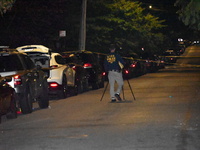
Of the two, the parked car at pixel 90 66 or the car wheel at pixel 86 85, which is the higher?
the parked car at pixel 90 66

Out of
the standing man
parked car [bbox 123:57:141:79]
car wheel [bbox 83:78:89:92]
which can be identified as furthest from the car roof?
parked car [bbox 123:57:141:79]

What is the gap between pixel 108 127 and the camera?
11883 millimetres

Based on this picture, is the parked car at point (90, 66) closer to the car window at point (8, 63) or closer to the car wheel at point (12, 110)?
the car window at point (8, 63)

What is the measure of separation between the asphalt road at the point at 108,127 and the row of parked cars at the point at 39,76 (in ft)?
→ 1.64

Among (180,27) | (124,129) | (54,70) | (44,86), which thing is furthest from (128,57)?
(180,27)

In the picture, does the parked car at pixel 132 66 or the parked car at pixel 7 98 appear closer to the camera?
the parked car at pixel 7 98

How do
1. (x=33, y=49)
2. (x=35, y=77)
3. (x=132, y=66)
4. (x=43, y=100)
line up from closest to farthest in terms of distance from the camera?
(x=35, y=77)
(x=43, y=100)
(x=33, y=49)
(x=132, y=66)

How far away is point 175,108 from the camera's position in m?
15.5

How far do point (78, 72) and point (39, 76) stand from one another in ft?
19.8

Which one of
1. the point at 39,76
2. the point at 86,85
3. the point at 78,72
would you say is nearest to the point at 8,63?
the point at 39,76

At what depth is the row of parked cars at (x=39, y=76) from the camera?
1474 cm

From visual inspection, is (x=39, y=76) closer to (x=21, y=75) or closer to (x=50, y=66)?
(x=21, y=75)

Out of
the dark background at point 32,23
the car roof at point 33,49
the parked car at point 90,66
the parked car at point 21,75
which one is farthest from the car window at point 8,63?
the dark background at point 32,23

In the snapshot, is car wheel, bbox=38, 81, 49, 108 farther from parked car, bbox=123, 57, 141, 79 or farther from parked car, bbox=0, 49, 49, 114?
parked car, bbox=123, 57, 141, 79
